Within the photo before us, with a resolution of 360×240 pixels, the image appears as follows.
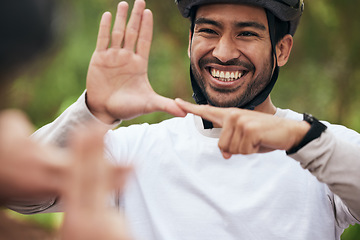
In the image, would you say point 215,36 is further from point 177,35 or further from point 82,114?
point 177,35

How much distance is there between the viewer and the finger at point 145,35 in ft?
8.00

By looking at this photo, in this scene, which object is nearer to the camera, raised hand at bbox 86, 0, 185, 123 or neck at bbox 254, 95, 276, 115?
raised hand at bbox 86, 0, 185, 123

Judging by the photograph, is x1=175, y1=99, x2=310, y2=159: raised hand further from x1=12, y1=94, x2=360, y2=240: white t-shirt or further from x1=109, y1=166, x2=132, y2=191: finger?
x1=109, y1=166, x2=132, y2=191: finger

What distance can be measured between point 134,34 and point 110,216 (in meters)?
1.62

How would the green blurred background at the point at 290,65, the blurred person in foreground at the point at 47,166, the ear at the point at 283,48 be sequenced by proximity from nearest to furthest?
the blurred person in foreground at the point at 47,166, the ear at the point at 283,48, the green blurred background at the point at 290,65

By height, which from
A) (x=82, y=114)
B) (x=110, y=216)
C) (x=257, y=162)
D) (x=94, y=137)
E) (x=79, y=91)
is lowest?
(x=79, y=91)

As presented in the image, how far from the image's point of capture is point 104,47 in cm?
238

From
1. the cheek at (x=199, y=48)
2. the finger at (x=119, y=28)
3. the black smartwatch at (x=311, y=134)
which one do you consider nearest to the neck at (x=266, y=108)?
the cheek at (x=199, y=48)

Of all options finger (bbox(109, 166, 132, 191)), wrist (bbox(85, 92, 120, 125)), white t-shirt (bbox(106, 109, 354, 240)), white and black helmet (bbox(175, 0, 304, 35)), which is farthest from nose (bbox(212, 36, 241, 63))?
finger (bbox(109, 166, 132, 191))

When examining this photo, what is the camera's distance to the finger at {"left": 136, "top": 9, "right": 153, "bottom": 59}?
2438 mm

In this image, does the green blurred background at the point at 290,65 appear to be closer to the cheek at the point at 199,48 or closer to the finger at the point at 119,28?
the cheek at the point at 199,48

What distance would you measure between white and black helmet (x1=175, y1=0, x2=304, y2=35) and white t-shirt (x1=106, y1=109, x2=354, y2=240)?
2.70 feet

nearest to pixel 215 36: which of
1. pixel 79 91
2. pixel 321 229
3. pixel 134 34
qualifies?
pixel 134 34

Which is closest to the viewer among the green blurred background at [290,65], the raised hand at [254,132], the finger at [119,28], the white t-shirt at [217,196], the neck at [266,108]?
the raised hand at [254,132]
